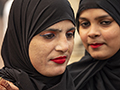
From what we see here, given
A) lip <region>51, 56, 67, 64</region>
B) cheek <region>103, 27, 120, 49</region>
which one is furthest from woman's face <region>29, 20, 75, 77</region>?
cheek <region>103, 27, 120, 49</region>

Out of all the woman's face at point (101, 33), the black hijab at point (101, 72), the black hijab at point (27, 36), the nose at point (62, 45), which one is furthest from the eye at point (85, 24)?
the nose at point (62, 45)

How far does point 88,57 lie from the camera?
2.17m

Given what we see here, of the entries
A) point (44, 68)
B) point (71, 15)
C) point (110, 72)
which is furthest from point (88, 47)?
point (44, 68)

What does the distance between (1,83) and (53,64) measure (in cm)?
42

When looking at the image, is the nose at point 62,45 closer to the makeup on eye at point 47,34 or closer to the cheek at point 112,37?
the makeup on eye at point 47,34

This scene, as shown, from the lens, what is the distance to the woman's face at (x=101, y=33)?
1.85 meters

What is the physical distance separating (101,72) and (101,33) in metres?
0.44

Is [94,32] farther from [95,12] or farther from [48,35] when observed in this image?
[48,35]

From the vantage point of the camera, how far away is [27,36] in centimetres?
154

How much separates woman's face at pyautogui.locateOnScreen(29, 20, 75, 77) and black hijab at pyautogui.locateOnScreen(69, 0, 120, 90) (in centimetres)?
49

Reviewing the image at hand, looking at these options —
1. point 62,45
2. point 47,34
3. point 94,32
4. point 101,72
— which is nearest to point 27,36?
point 47,34

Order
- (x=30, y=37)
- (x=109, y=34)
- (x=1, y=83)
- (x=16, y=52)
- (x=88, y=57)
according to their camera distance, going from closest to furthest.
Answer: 1. (x=1, y=83)
2. (x=30, y=37)
3. (x=16, y=52)
4. (x=109, y=34)
5. (x=88, y=57)

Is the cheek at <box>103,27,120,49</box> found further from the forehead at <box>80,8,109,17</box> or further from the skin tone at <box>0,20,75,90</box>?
the skin tone at <box>0,20,75,90</box>

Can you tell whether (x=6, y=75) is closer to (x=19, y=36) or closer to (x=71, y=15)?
(x=19, y=36)
